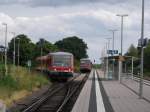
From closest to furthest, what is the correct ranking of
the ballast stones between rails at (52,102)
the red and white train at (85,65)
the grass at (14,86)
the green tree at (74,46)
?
the ballast stones between rails at (52,102), the grass at (14,86), the red and white train at (85,65), the green tree at (74,46)

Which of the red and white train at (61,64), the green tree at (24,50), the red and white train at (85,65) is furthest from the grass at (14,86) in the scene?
the green tree at (24,50)

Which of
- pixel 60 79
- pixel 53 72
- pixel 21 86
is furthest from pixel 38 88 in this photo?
pixel 60 79

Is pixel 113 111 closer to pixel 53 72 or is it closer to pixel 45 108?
pixel 45 108

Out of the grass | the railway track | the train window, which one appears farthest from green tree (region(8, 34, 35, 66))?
the railway track

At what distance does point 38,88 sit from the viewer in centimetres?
5066

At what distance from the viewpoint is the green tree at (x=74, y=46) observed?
620ft

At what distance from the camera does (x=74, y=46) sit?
188m

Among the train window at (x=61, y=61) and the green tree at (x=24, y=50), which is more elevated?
the green tree at (x=24, y=50)

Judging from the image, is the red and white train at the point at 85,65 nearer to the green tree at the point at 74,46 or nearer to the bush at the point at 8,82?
the green tree at the point at 74,46

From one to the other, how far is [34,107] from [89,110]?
445 cm

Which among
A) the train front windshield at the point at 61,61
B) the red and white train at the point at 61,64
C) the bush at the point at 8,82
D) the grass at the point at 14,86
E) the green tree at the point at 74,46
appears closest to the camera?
Result: the grass at the point at 14,86

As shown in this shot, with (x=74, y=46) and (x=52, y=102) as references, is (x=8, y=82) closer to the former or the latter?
(x=52, y=102)

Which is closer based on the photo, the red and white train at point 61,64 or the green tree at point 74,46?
the red and white train at point 61,64

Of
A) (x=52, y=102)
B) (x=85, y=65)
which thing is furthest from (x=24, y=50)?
(x=52, y=102)
